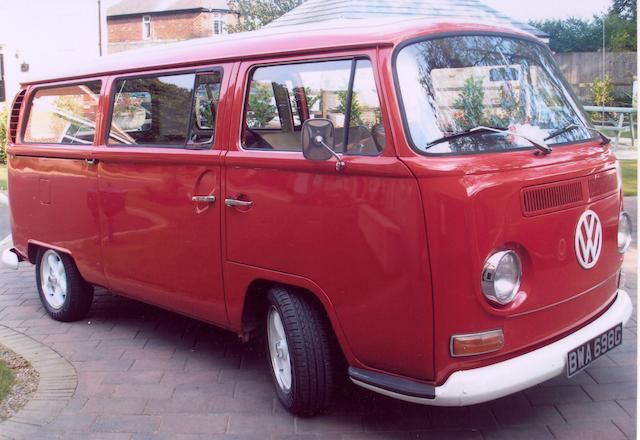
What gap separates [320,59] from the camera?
386 cm

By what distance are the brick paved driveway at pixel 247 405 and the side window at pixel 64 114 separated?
5.23 ft

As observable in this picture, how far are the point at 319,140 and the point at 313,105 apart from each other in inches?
22.1

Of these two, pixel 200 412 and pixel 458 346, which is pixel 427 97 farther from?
pixel 200 412

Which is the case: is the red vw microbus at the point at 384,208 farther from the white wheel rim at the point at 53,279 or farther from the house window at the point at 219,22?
the house window at the point at 219,22

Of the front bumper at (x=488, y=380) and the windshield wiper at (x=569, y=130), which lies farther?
the windshield wiper at (x=569, y=130)

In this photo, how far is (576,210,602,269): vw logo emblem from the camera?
371 cm

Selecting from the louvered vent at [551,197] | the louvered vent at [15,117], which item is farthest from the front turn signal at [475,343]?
the louvered vent at [15,117]

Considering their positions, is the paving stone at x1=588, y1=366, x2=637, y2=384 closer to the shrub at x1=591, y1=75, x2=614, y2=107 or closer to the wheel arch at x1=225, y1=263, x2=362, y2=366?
the wheel arch at x1=225, y1=263, x2=362, y2=366

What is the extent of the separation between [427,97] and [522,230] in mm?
747

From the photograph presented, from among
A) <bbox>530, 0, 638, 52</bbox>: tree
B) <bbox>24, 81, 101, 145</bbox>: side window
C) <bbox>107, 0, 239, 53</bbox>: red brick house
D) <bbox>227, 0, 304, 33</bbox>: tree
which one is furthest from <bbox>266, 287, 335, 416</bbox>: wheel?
<bbox>107, 0, 239, 53</bbox>: red brick house

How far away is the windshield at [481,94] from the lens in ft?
11.5

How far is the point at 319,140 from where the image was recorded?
362 cm

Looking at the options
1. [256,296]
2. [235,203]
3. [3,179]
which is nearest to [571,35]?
[3,179]

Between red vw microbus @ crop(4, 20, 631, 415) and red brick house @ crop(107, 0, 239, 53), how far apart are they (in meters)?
59.0
